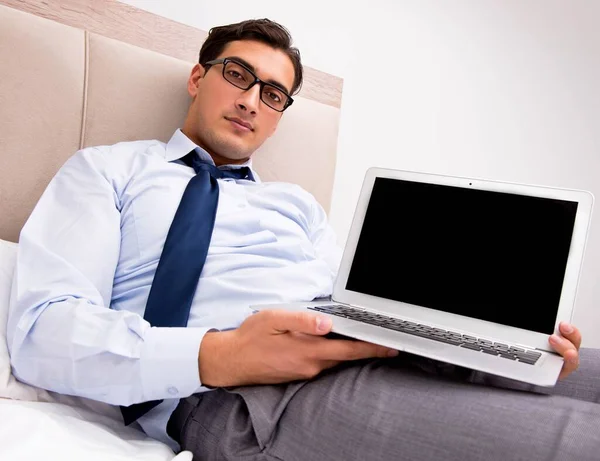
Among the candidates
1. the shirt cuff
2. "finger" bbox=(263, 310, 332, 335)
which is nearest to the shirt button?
the shirt cuff

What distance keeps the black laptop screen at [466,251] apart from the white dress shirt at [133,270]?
0.64 feet

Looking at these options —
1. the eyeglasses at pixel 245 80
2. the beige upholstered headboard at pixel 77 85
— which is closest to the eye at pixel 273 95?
the eyeglasses at pixel 245 80

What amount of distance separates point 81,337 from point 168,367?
135 mm

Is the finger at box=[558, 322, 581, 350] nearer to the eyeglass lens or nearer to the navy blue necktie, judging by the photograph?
the navy blue necktie

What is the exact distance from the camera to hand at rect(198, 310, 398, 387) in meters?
0.78

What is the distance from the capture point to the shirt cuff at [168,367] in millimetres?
804

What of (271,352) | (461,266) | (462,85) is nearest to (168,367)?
(271,352)

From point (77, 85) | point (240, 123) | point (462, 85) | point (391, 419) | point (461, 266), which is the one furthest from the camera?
point (462, 85)

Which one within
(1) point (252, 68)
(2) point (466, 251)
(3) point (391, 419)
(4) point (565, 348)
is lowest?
(3) point (391, 419)

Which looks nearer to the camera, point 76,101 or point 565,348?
point 565,348

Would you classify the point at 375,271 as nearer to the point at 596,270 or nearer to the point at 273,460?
the point at 273,460

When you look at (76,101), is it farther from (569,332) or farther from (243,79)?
(569,332)

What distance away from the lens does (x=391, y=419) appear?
2.29 feet

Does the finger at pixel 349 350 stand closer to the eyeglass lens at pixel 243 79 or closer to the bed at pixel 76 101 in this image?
the bed at pixel 76 101
